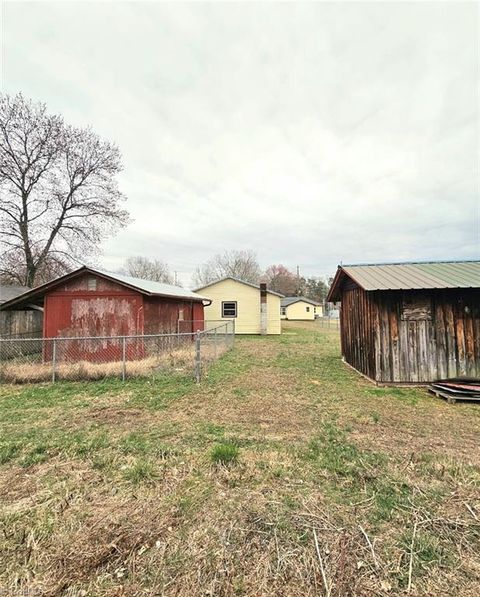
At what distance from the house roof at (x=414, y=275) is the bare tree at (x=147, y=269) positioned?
49.4 metres

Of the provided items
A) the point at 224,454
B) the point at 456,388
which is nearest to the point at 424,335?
the point at 456,388

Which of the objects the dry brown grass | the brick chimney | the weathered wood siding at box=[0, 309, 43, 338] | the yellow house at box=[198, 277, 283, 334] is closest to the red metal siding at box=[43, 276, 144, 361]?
the dry brown grass

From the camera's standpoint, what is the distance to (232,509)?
9.31 ft

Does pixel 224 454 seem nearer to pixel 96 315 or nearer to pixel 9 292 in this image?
pixel 96 315

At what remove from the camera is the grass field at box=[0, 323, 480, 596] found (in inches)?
83.0

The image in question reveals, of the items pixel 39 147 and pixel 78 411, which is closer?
pixel 78 411

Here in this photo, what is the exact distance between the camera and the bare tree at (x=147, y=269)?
55625mm

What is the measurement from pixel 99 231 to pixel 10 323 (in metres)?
10.1

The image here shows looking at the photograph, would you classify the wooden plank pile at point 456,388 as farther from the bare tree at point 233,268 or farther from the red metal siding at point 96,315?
the bare tree at point 233,268

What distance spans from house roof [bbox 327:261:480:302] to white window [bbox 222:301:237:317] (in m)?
12.7

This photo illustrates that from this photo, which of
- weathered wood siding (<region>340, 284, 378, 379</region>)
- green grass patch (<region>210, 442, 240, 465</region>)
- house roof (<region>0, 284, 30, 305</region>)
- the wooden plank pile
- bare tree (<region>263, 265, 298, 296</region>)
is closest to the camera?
green grass patch (<region>210, 442, 240, 465</region>)

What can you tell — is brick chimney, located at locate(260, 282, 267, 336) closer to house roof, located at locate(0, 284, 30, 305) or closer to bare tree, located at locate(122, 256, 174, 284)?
house roof, located at locate(0, 284, 30, 305)

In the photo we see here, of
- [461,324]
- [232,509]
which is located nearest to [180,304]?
[461,324]

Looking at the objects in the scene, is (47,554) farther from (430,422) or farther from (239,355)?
(239,355)
